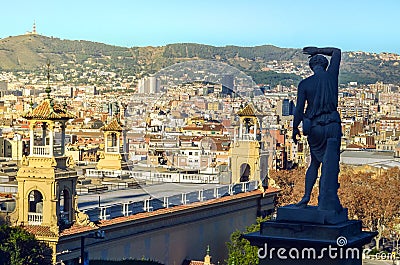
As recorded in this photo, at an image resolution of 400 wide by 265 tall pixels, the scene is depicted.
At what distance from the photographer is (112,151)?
4116cm

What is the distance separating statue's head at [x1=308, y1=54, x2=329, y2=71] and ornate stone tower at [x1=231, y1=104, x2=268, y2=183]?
30927 mm

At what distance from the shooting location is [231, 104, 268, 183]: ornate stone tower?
137 ft

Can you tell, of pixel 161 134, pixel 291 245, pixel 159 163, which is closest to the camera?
pixel 291 245

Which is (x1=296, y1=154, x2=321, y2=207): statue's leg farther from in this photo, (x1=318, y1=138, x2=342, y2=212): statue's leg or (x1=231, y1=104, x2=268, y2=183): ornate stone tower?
(x1=231, y1=104, x2=268, y2=183): ornate stone tower

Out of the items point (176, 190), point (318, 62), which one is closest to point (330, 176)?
point (318, 62)

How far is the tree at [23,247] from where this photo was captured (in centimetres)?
2558

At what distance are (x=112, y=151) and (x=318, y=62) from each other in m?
31.0

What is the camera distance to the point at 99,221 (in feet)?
91.7

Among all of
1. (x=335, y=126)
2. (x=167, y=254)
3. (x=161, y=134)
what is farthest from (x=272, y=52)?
(x=335, y=126)

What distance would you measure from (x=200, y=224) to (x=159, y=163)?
601 centimetres

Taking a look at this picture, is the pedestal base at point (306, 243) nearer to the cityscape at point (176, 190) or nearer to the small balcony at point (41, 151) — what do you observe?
the cityscape at point (176, 190)

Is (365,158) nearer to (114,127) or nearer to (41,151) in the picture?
(114,127)

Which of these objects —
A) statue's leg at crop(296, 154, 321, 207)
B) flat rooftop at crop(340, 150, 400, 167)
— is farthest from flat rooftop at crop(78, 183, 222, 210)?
flat rooftop at crop(340, 150, 400, 167)

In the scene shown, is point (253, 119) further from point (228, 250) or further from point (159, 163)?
point (228, 250)
